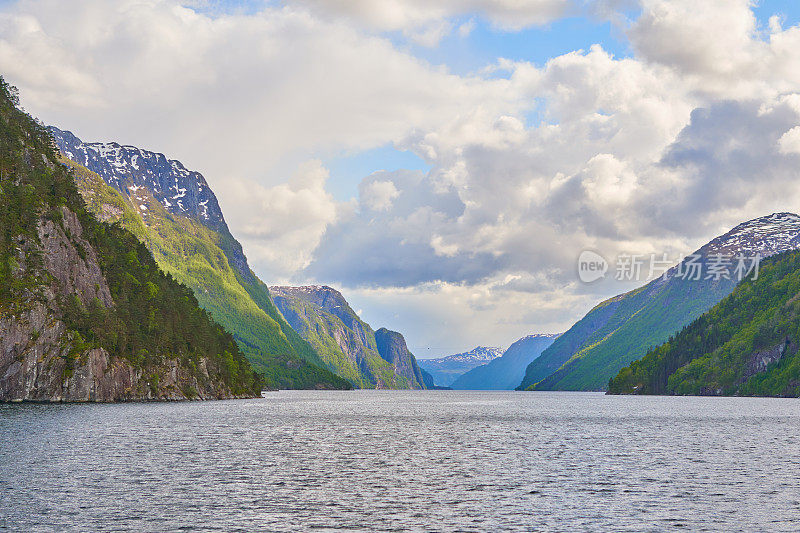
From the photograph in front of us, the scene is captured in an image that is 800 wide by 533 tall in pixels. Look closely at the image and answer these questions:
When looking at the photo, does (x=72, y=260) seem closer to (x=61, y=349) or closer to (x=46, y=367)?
(x=61, y=349)

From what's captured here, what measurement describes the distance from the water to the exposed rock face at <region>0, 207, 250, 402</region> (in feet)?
146

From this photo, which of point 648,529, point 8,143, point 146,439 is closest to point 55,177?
point 8,143

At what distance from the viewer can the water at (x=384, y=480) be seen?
41.7 metres

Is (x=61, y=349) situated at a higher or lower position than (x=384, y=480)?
higher

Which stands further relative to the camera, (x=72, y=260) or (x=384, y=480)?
(x=72, y=260)

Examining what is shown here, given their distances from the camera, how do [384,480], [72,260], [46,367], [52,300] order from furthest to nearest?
[72,260], [52,300], [46,367], [384,480]

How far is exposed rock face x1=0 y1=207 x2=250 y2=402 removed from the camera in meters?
144

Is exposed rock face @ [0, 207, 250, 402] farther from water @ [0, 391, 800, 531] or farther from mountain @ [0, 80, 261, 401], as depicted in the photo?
water @ [0, 391, 800, 531]

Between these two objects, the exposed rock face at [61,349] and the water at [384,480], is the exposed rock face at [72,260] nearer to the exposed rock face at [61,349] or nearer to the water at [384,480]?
the exposed rock face at [61,349]

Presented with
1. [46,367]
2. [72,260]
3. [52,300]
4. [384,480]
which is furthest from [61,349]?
[384,480]

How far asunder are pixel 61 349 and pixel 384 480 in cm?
12020

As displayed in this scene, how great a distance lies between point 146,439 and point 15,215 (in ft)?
299

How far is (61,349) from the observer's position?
154 meters

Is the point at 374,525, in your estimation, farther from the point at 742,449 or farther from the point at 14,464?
the point at 742,449
